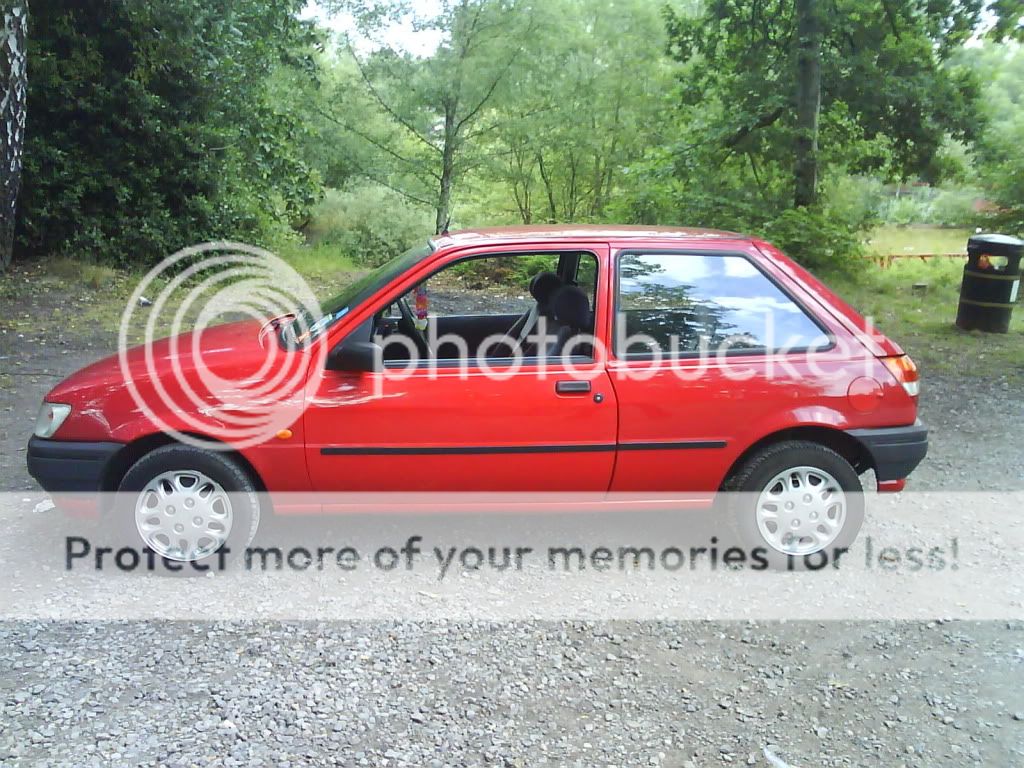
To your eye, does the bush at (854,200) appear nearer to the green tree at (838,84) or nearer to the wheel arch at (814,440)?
the green tree at (838,84)

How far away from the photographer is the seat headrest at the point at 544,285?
4.74m

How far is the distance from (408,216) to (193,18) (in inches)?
325

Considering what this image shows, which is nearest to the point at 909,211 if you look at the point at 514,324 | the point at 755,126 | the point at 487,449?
the point at 755,126

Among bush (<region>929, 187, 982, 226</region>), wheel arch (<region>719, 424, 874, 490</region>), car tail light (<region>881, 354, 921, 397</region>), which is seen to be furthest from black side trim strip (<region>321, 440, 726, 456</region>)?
bush (<region>929, 187, 982, 226</region>)

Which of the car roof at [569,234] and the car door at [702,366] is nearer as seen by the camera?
the car door at [702,366]

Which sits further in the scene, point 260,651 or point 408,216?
point 408,216

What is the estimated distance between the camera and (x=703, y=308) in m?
4.28

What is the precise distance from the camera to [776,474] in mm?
4164

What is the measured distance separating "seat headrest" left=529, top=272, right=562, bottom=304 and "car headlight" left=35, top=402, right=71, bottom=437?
245 cm

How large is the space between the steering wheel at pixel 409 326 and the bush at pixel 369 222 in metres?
15.4

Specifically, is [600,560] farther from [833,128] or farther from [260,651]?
[833,128]

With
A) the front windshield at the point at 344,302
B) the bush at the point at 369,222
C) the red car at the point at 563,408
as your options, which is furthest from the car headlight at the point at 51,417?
the bush at the point at 369,222

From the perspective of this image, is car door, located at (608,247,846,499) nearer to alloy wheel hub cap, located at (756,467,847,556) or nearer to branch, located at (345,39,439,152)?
alloy wheel hub cap, located at (756,467,847,556)

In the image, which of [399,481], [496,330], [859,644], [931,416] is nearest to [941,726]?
[859,644]
